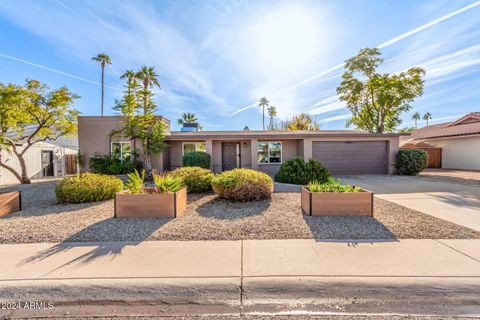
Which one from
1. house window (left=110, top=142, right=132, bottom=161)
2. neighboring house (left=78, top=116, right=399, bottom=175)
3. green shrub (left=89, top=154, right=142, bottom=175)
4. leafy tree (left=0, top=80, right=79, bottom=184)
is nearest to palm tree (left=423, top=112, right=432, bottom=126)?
neighboring house (left=78, top=116, right=399, bottom=175)

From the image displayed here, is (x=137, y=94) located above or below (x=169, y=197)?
above

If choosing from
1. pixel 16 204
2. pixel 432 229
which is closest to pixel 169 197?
pixel 16 204

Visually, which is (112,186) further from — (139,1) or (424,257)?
(424,257)

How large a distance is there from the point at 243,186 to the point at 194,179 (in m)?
2.15

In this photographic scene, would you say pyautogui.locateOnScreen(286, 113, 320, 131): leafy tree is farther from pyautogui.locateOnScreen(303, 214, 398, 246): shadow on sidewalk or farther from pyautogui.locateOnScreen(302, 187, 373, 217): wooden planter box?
pyautogui.locateOnScreen(303, 214, 398, 246): shadow on sidewalk

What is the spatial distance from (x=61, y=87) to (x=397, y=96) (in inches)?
1009

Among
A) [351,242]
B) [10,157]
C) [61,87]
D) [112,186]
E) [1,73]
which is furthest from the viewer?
[10,157]

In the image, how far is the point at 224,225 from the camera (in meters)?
4.59

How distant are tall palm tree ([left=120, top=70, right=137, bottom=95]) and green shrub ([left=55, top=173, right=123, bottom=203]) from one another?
5.66 m

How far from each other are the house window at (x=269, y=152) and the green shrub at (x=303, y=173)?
4332 mm

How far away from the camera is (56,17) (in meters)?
8.13

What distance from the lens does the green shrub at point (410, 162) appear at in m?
12.6

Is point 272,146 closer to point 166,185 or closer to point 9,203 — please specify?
point 166,185

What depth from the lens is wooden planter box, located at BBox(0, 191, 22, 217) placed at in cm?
547
